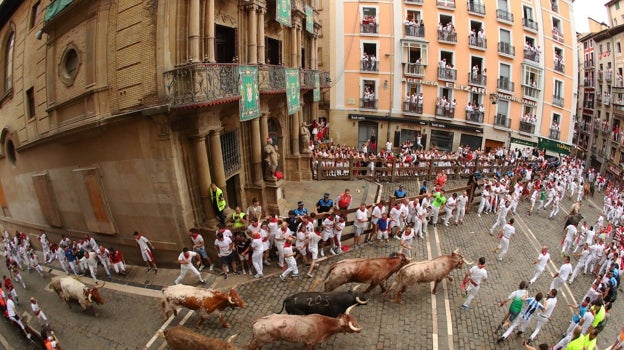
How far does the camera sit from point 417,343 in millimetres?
9578

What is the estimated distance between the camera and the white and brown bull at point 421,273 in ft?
35.7

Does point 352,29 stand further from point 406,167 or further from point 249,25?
point 249,25

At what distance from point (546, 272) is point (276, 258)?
9796 mm

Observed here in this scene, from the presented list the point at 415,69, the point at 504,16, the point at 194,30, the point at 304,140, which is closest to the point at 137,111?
the point at 194,30

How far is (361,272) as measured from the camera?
1080 centimetres

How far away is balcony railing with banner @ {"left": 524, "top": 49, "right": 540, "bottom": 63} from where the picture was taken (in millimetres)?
31469

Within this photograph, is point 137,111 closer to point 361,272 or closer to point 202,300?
point 202,300

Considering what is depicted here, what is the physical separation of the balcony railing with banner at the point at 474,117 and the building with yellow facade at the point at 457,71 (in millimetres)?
82

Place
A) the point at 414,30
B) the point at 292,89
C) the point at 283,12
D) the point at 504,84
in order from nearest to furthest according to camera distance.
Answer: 1. the point at 283,12
2. the point at 292,89
3. the point at 414,30
4. the point at 504,84

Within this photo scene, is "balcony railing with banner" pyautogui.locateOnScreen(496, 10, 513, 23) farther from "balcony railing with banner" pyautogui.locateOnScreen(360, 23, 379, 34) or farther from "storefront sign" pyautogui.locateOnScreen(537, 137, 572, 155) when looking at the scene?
"storefront sign" pyautogui.locateOnScreen(537, 137, 572, 155)

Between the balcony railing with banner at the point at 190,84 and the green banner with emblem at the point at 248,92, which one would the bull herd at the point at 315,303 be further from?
the green banner with emblem at the point at 248,92

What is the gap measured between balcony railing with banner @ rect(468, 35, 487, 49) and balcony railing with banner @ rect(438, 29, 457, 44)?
1272mm

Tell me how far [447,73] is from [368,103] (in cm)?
676

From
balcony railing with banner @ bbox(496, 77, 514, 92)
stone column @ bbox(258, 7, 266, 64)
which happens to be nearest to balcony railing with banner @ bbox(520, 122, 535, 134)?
balcony railing with banner @ bbox(496, 77, 514, 92)
